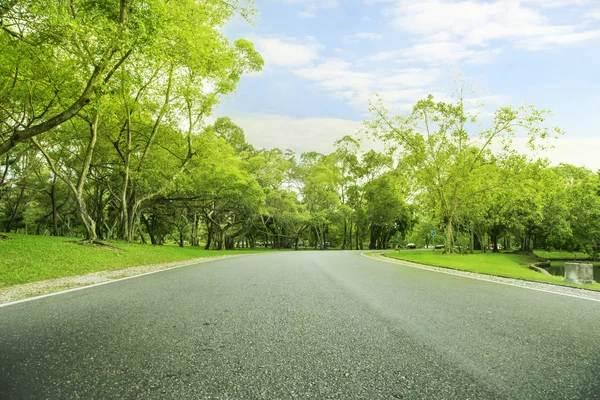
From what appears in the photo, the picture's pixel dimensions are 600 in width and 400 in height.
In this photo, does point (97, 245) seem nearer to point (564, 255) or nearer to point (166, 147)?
point (166, 147)

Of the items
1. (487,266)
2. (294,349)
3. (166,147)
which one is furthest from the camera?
(166,147)

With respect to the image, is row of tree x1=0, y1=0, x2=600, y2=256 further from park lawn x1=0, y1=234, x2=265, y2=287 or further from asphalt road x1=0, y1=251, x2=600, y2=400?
asphalt road x1=0, y1=251, x2=600, y2=400

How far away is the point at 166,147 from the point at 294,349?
2224 centimetres

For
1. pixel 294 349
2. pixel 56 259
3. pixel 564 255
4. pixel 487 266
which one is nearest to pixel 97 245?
pixel 56 259

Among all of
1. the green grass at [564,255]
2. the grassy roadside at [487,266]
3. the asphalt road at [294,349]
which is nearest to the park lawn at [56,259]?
the asphalt road at [294,349]

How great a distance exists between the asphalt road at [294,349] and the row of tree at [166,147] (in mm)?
7461

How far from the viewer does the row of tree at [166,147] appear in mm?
10359

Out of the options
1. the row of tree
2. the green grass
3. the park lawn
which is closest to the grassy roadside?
the row of tree

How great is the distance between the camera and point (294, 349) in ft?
10.4

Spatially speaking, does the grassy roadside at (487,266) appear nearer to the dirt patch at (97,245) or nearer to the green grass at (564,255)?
the green grass at (564,255)

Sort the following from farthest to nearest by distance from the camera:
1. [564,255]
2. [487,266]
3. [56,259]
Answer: [564,255] < [487,266] < [56,259]

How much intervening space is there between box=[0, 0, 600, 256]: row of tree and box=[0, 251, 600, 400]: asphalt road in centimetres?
746

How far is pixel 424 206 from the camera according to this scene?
3169 centimetres

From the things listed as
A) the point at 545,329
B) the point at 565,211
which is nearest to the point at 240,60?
the point at 545,329
